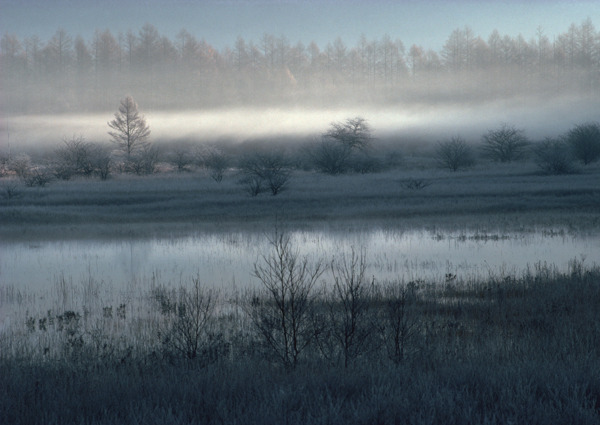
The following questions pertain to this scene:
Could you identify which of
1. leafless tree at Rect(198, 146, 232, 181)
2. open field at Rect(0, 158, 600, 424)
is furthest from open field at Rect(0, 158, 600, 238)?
leafless tree at Rect(198, 146, 232, 181)

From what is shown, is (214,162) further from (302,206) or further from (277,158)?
(302,206)

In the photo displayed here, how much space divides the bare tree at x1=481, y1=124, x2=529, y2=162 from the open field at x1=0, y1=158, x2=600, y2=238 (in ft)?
88.5

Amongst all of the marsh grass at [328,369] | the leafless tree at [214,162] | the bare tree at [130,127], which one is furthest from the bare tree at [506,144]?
the marsh grass at [328,369]

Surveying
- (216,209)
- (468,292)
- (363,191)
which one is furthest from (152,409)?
(363,191)

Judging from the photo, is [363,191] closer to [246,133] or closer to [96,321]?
[96,321]

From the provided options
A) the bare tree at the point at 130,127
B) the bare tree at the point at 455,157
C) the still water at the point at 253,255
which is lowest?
the still water at the point at 253,255

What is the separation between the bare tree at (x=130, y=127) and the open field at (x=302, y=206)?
34367 millimetres

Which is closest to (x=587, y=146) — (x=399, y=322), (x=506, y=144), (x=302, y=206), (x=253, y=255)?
(x=506, y=144)

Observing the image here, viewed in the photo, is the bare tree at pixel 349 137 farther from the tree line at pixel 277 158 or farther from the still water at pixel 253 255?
the still water at pixel 253 255

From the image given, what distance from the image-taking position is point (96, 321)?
11.0m

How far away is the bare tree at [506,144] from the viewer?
70562 mm

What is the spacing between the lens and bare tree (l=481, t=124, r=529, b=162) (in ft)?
232

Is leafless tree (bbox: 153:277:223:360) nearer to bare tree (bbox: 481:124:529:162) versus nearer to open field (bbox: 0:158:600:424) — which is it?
open field (bbox: 0:158:600:424)

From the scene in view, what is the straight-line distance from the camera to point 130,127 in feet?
255
